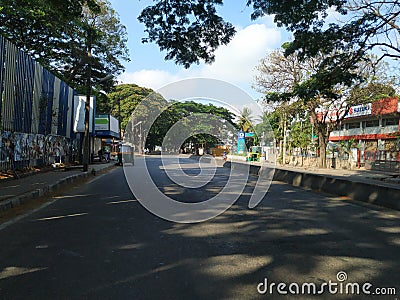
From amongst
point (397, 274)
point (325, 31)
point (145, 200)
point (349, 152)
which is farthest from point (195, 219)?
point (349, 152)

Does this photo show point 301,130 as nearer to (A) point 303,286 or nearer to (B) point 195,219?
(B) point 195,219

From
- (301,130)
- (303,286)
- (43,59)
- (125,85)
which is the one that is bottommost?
(303,286)

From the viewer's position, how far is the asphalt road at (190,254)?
4121 millimetres

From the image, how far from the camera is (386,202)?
36.0 ft

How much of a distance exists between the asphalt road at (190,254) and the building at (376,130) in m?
29.1

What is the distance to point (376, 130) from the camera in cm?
4031

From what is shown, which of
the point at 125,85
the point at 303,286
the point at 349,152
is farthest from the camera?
the point at 125,85

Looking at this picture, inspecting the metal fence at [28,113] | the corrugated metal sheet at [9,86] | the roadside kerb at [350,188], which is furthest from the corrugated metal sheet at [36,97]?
the roadside kerb at [350,188]

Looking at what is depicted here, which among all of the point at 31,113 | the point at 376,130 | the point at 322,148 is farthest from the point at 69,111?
the point at 376,130

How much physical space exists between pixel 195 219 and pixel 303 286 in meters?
4.16

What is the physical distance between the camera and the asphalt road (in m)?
4.12

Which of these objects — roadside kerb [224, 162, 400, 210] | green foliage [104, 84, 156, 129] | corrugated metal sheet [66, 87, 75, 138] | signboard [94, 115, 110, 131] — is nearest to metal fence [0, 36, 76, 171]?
corrugated metal sheet [66, 87, 75, 138]

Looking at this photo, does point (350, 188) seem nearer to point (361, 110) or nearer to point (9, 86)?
point (9, 86)

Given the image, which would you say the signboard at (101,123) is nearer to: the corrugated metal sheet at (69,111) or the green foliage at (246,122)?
the corrugated metal sheet at (69,111)
